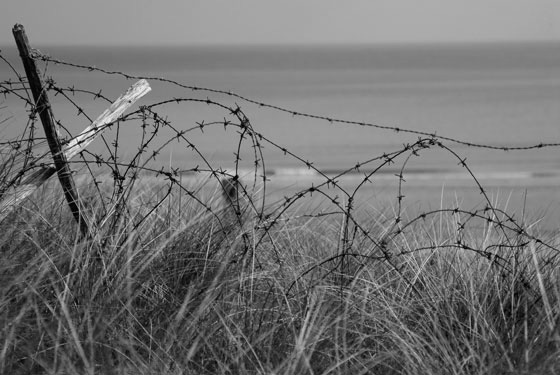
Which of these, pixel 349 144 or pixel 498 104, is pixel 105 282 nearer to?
pixel 349 144

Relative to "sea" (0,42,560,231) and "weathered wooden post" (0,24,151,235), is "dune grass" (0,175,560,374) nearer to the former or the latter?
"weathered wooden post" (0,24,151,235)

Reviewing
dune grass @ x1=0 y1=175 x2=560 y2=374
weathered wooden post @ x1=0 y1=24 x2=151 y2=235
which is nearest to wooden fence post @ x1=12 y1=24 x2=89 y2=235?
weathered wooden post @ x1=0 y1=24 x2=151 y2=235

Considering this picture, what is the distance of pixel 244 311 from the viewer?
289 cm

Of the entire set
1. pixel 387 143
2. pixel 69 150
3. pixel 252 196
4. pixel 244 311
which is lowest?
pixel 387 143

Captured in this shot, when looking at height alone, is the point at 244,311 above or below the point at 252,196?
below

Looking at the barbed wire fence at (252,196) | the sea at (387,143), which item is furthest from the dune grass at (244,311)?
the sea at (387,143)

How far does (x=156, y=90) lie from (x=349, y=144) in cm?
4493

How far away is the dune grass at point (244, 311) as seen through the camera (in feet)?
8.67

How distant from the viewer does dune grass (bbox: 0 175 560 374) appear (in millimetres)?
2643

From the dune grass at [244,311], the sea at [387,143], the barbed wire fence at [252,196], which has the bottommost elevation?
the sea at [387,143]

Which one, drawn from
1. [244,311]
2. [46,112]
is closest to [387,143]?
[46,112]

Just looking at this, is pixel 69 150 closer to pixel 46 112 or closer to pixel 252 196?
pixel 46 112

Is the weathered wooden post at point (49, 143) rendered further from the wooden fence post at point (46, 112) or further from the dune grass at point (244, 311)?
the dune grass at point (244, 311)

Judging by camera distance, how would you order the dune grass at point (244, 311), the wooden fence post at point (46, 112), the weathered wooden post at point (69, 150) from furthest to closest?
the wooden fence post at point (46, 112)
the weathered wooden post at point (69, 150)
the dune grass at point (244, 311)
